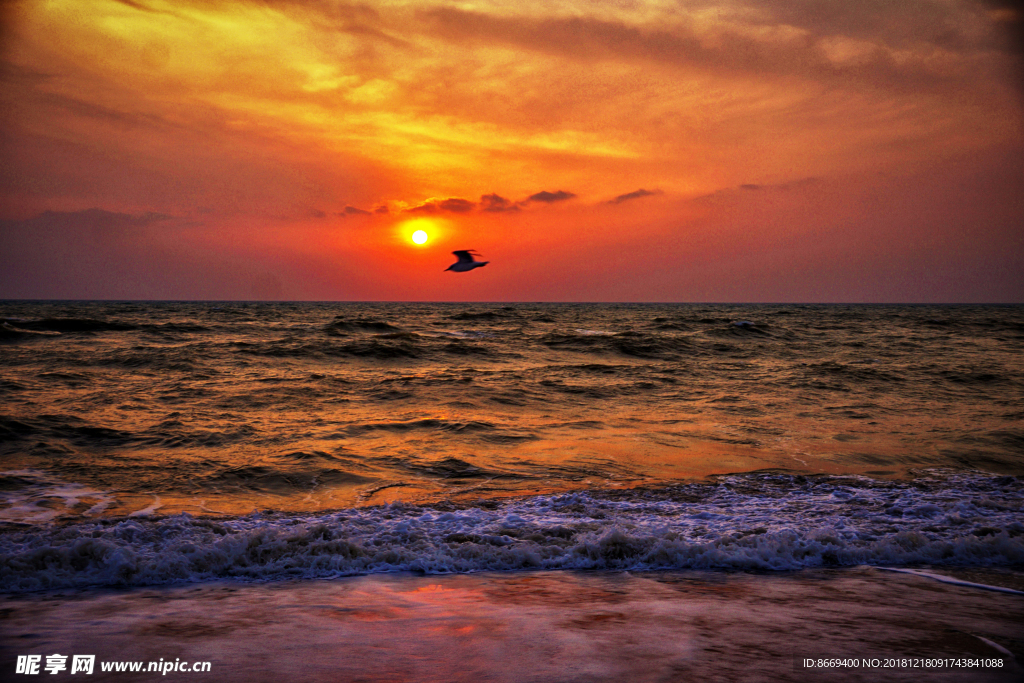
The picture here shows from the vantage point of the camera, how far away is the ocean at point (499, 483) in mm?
5094

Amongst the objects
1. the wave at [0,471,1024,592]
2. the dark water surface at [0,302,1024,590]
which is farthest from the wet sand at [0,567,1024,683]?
the dark water surface at [0,302,1024,590]

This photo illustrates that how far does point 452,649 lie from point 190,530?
10.3 ft

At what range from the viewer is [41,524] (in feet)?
19.5

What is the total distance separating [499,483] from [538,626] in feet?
11.4

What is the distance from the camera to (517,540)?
5609mm

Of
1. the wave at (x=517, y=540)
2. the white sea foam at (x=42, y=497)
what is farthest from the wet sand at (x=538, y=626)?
the white sea foam at (x=42, y=497)

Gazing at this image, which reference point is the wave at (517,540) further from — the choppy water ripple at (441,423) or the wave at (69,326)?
the wave at (69,326)

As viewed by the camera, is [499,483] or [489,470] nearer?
[499,483]

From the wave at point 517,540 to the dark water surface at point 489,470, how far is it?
0.02 meters

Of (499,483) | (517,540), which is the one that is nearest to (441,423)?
(499,483)

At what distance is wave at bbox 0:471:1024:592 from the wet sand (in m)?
0.22

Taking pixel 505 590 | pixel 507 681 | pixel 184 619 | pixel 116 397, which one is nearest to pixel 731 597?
pixel 505 590

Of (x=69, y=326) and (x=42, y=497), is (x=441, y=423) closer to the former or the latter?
(x=42, y=497)

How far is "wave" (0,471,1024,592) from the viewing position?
5.09 m
